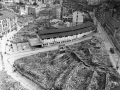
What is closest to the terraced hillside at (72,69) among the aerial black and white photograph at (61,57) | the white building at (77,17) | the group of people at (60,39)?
the aerial black and white photograph at (61,57)

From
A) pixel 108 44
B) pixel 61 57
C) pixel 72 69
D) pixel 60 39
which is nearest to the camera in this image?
A: pixel 72 69

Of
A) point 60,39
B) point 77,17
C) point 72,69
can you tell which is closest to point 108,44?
point 60,39

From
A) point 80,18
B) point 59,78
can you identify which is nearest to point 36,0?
point 80,18

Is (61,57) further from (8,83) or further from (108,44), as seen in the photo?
(108,44)

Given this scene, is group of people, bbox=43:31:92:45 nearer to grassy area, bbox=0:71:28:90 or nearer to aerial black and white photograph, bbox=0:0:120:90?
aerial black and white photograph, bbox=0:0:120:90

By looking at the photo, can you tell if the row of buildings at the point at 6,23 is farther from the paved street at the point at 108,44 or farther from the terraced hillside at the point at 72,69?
the paved street at the point at 108,44

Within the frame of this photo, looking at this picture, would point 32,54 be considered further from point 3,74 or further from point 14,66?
point 3,74

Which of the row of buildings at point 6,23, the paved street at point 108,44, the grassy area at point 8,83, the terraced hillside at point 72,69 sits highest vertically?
the row of buildings at point 6,23

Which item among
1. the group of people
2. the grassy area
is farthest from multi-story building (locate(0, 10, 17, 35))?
the grassy area

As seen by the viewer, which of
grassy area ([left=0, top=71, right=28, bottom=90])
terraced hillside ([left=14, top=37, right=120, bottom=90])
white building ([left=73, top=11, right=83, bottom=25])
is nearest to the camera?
terraced hillside ([left=14, top=37, right=120, bottom=90])
